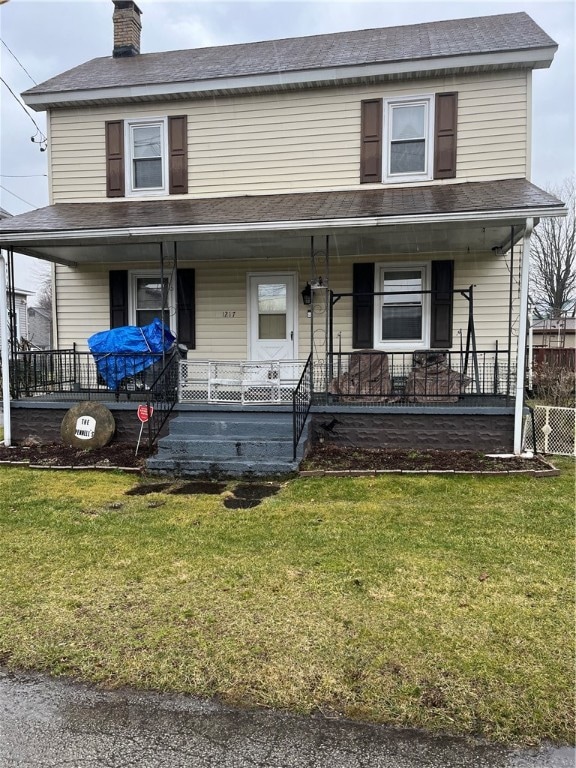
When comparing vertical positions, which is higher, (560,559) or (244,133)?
(244,133)

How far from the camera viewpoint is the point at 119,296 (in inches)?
382

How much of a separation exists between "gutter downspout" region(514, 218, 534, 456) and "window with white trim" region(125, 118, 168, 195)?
6357 millimetres

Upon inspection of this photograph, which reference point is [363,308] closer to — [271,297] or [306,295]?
[306,295]

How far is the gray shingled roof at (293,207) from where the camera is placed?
270 inches

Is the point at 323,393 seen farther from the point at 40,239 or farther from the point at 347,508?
the point at 40,239

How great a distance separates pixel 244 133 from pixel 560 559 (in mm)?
8453

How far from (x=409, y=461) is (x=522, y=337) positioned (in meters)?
2.19

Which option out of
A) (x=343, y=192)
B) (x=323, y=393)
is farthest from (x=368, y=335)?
(x=343, y=192)

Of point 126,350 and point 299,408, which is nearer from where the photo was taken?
point 299,408

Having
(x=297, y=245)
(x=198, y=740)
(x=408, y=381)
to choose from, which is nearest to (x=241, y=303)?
(x=297, y=245)

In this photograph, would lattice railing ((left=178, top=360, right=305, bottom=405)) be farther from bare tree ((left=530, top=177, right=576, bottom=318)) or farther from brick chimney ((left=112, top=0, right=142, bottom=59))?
bare tree ((left=530, top=177, right=576, bottom=318))

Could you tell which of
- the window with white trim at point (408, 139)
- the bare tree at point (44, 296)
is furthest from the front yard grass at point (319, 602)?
the bare tree at point (44, 296)

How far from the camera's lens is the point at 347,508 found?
16.3ft

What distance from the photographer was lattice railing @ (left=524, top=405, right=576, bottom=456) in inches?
292
